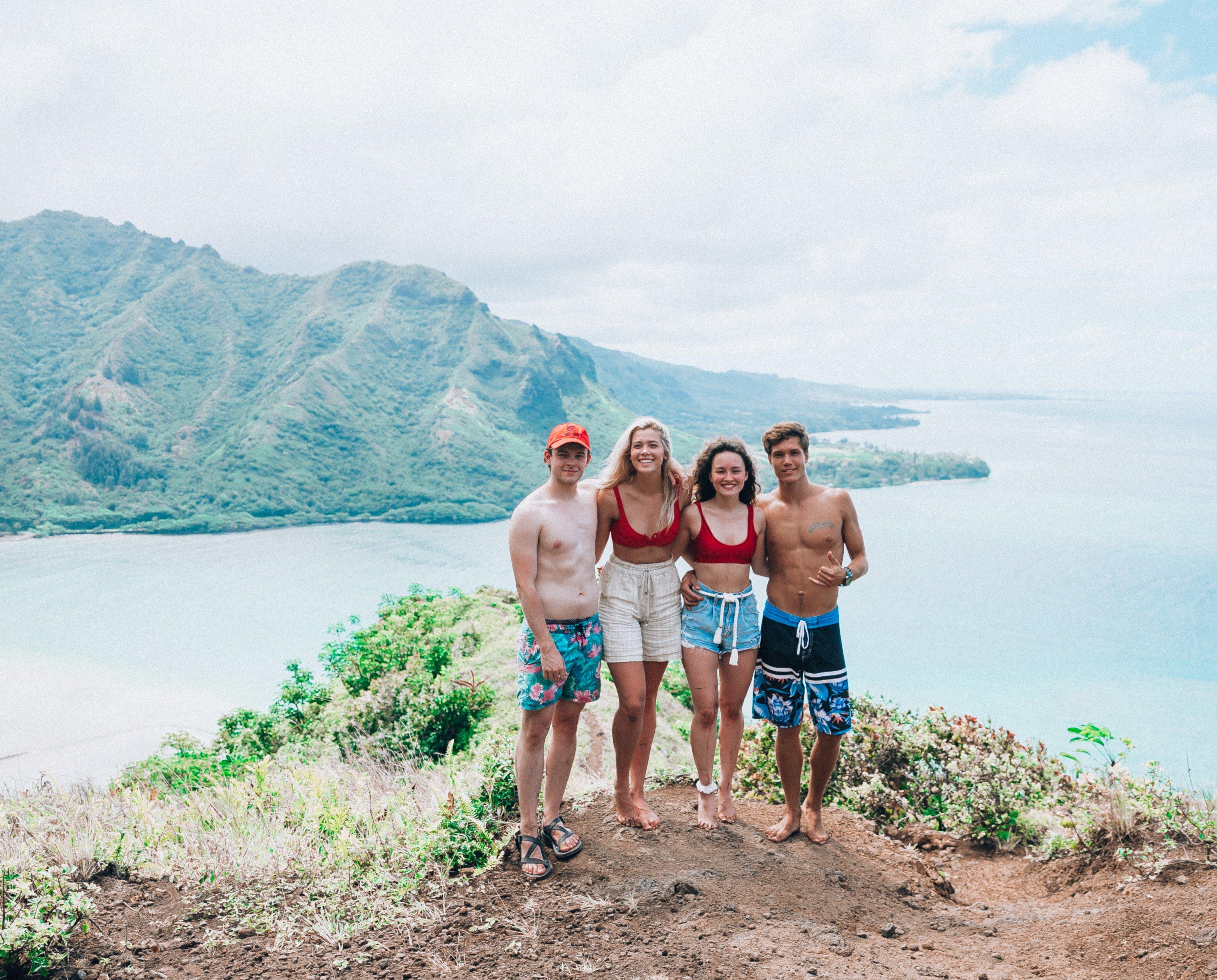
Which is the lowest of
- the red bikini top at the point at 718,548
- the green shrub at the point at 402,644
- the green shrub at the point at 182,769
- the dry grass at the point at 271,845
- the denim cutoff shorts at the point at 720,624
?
the green shrub at the point at 182,769

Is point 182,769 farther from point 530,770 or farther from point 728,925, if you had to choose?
point 728,925

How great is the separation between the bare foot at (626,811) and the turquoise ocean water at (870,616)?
2074cm

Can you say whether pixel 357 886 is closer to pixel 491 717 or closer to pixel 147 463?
pixel 491 717

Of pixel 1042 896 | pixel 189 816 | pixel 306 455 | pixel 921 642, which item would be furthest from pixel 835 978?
pixel 306 455

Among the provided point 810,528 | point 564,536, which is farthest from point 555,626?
point 810,528

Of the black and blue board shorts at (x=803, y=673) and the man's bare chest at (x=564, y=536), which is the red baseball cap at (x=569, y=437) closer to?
the man's bare chest at (x=564, y=536)

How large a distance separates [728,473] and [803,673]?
118 cm

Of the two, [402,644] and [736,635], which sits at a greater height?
[736,635]

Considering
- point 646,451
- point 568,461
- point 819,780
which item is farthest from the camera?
point 819,780

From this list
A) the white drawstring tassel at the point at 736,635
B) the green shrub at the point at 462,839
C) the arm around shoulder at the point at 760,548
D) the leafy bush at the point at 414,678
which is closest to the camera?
the green shrub at the point at 462,839

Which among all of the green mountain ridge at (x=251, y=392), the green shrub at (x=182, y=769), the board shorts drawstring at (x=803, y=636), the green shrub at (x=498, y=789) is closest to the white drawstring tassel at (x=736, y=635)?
the board shorts drawstring at (x=803, y=636)

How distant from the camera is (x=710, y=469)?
13.5 feet

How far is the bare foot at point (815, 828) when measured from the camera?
420cm

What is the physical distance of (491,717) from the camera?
9.30 m
